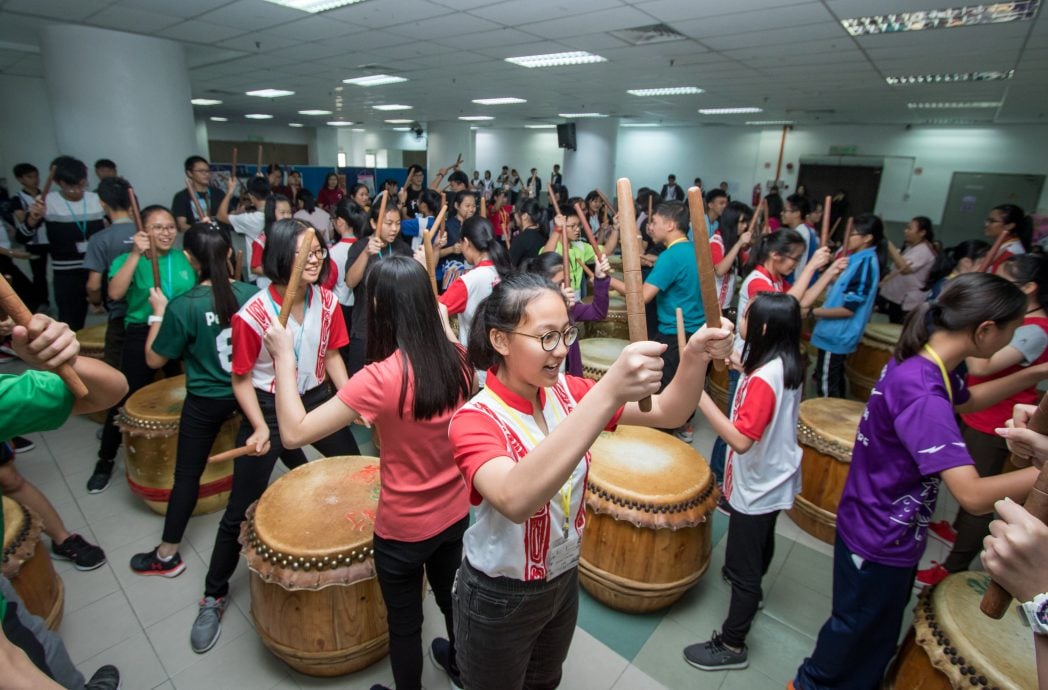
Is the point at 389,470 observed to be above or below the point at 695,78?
below

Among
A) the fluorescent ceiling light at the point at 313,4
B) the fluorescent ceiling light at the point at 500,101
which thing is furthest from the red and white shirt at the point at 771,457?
the fluorescent ceiling light at the point at 500,101

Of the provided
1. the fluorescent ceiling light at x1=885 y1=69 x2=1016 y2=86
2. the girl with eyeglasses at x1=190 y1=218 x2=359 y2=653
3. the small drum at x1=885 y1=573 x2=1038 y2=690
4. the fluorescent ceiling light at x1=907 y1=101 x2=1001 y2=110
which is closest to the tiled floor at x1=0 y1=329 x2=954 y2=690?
the girl with eyeglasses at x1=190 y1=218 x2=359 y2=653

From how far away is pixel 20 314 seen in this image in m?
0.91

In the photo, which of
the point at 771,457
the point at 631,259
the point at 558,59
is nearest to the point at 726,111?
the point at 558,59

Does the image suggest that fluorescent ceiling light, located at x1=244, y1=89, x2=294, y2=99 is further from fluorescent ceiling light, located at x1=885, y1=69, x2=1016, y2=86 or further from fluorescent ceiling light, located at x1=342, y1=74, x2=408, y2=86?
fluorescent ceiling light, located at x1=885, y1=69, x2=1016, y2=86

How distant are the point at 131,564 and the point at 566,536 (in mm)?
2284

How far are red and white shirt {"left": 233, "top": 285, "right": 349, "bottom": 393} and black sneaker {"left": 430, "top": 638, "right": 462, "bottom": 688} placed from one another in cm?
109

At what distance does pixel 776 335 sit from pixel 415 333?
127 centimetres

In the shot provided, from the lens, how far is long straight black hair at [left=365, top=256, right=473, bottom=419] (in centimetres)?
137

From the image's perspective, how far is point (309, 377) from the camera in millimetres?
2035

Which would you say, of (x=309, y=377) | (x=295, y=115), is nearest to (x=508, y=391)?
(x=309, y=377)

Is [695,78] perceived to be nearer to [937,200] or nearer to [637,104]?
[637,104]

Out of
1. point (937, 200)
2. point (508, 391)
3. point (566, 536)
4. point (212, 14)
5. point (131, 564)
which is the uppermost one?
point (212, 14)

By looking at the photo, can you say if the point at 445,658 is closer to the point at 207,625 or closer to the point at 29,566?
the point at 207,625
